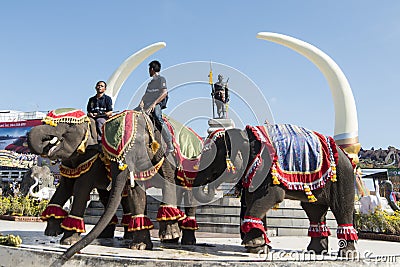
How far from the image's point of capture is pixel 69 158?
6.23 m

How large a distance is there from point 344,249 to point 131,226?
300 cm

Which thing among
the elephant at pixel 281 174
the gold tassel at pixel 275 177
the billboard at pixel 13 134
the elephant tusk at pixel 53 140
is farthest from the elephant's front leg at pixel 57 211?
the billboard at pixel 13 134

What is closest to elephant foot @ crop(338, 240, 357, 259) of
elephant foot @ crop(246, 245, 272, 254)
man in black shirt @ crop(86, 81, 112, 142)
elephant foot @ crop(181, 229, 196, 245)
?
elephant foot @ crop(246, 245, 272, 254)

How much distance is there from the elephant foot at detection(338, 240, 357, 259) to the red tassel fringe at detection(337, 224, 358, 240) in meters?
0.06

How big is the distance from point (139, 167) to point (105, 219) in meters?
1.07

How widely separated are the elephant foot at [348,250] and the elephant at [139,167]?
235 centimetres

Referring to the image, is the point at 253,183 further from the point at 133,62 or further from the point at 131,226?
the point at 133,62

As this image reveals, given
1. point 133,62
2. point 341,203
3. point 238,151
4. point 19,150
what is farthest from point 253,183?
point 19,150

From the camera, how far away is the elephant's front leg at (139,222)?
594 centimetres

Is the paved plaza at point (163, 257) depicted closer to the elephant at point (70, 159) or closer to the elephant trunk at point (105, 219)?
the elephant trunk at point (105, 219)

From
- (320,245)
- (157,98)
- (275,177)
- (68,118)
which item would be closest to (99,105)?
(68,118)

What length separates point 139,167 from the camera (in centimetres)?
609

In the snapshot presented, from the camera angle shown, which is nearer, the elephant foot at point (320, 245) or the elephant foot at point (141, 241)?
the elephant foot at point (141, 241)

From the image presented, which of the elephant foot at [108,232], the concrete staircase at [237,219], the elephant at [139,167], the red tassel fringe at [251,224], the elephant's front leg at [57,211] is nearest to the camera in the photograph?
the red tassel fringe at [251,224]
